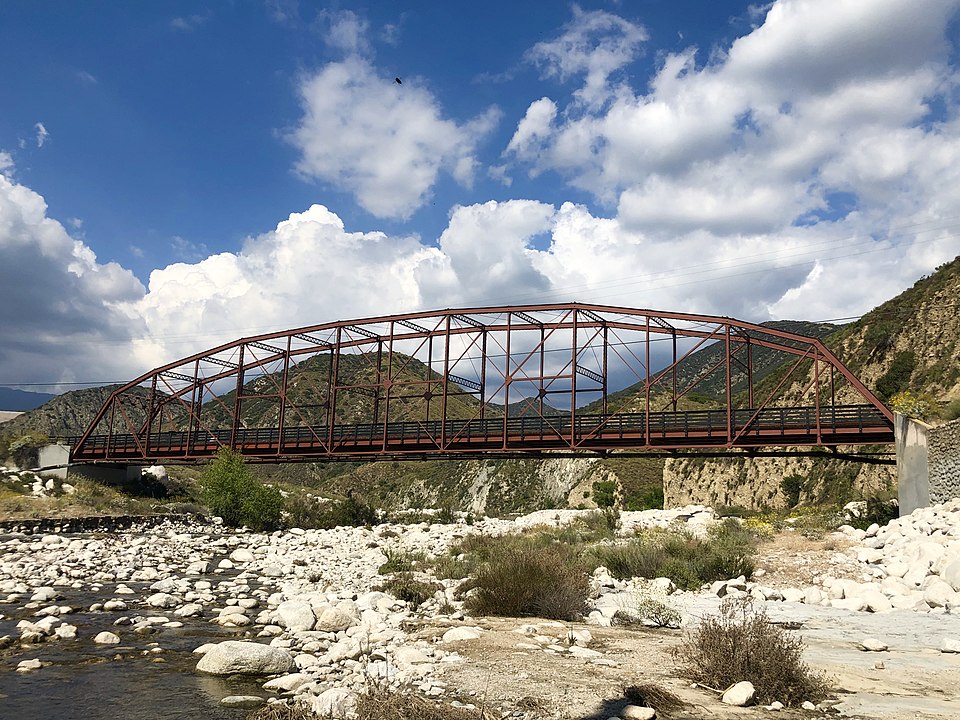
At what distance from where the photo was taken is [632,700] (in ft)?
25.3

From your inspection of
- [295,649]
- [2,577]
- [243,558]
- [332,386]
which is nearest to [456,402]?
[332,386]

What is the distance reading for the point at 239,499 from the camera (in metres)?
42.6

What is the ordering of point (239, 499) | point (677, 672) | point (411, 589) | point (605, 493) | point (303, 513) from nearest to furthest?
point (677, 672) < point (411, 589) < point (239, 499) < point (303, 513) < point (605, 493)

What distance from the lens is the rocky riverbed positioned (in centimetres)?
838

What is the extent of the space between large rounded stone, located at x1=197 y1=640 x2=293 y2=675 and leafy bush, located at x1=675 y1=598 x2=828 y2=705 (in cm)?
598

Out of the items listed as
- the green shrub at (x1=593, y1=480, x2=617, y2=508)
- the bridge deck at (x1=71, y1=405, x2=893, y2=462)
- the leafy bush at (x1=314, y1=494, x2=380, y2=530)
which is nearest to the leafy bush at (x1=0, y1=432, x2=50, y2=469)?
the bridge deck at (x1=71, y1=405, x2=893, y2=462)

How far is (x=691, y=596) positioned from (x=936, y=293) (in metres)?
53.2

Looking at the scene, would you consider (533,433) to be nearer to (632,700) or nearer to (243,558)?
(243,558)

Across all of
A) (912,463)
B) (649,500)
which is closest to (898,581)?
(912,463)

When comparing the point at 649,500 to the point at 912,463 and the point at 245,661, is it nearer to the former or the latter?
the point at 912,463

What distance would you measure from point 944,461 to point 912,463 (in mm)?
3034

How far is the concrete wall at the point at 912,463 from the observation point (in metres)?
26.1

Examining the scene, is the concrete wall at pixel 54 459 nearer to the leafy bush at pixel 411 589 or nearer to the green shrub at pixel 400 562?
the green shrub at pixel 400 562

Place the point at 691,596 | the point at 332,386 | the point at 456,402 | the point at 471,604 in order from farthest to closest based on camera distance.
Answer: the point at 456,402 → the point at 332,386 → the point at 691,596 → the point at 471,604
